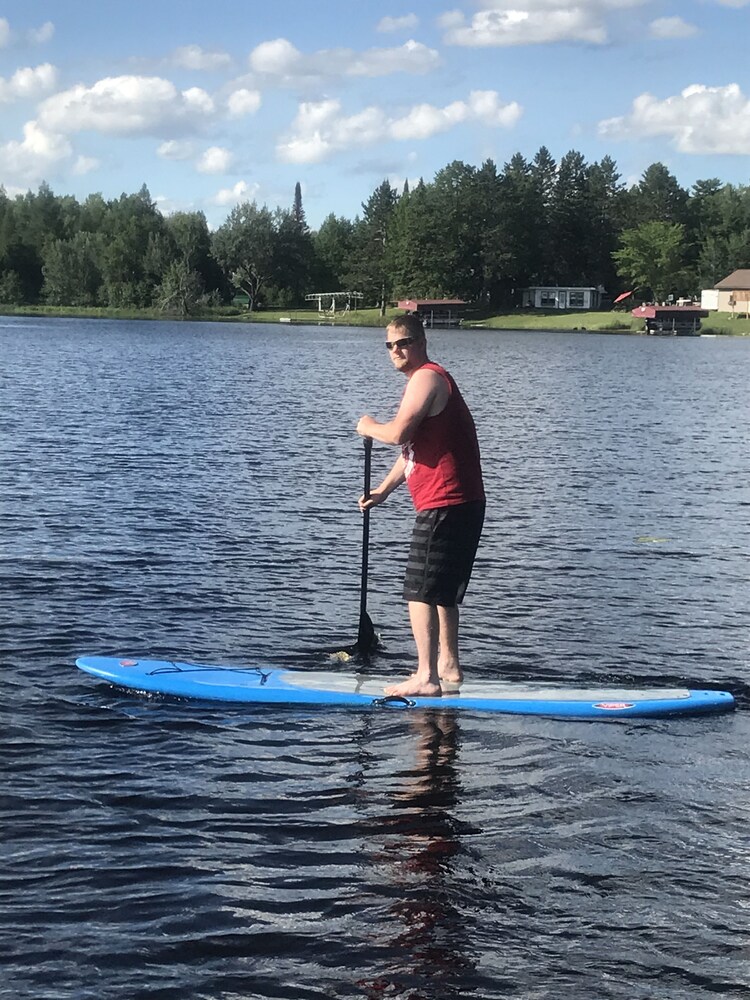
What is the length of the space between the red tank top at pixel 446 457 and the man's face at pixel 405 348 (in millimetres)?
99

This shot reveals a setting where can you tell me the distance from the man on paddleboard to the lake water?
1.04 m

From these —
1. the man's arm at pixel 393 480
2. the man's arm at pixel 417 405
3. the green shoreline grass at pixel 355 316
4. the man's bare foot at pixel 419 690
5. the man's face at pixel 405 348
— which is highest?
the green shoreline grass at pixel 355 316

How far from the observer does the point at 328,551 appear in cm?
1680

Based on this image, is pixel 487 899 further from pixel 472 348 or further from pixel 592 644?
pixel 472 348

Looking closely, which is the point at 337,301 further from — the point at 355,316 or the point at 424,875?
the point at 424,875

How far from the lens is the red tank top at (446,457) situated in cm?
903

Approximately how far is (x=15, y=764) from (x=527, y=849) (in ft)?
11.5

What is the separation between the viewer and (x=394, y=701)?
988 centimetres

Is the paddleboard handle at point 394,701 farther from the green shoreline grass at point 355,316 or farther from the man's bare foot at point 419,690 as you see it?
the green shoreline grass at point 355,316

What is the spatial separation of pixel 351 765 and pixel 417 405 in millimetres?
2549

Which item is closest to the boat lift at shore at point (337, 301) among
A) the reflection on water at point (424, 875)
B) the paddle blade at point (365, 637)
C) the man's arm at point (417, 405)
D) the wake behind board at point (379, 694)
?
the paddle blade at point (365, 637)

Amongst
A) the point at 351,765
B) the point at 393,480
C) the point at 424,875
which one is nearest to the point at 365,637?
the point at 393,480

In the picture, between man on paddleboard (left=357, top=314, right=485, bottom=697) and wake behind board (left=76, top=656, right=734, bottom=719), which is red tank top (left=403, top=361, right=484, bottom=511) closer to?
man on paddleboard (left=357, top=314, right=485, bottom=697)

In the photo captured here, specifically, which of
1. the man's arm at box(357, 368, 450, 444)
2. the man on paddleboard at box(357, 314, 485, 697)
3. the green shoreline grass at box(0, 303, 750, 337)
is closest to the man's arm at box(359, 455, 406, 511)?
the man on paddleboard at box(357, 314, 485, 697)
